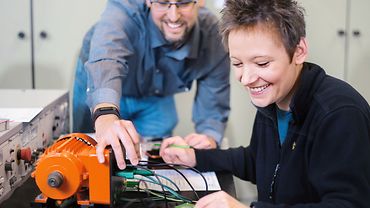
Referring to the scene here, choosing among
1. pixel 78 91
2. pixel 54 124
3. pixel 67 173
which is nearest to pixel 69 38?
pixel 78 91

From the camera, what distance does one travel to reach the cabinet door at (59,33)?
8.61 ft

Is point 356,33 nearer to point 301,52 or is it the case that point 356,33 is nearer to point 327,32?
point 327,32

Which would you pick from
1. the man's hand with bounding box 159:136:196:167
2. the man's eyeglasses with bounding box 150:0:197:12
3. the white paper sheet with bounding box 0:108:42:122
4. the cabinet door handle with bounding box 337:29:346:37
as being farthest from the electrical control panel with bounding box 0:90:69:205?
the cabinet door handle with bounding box 337:29:346:37

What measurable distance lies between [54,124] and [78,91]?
0.47m

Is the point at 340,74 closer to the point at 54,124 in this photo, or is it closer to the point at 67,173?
the point at 54,124

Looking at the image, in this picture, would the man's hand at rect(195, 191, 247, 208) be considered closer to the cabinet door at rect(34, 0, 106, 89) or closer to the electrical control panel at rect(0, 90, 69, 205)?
the electrical control panel at rect(0, 90, 69, 205)

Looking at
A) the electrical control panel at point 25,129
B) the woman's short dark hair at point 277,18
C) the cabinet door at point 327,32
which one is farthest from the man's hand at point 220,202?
the cabinet door at point 327,32

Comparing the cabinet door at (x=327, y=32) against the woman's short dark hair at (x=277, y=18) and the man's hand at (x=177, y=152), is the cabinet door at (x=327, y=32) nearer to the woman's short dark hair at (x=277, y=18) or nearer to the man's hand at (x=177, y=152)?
the man's hand at (x=177, y=152)

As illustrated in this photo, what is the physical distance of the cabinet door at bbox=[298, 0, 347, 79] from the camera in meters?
2.64

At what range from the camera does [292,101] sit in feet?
3.69

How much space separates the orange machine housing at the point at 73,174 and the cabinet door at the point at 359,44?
1.99m

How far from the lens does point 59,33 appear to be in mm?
2652

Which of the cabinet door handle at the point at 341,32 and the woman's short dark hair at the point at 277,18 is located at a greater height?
the woman's short dark hair at the point at 277,18

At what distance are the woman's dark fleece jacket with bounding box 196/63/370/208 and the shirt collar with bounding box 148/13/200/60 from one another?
540mm
